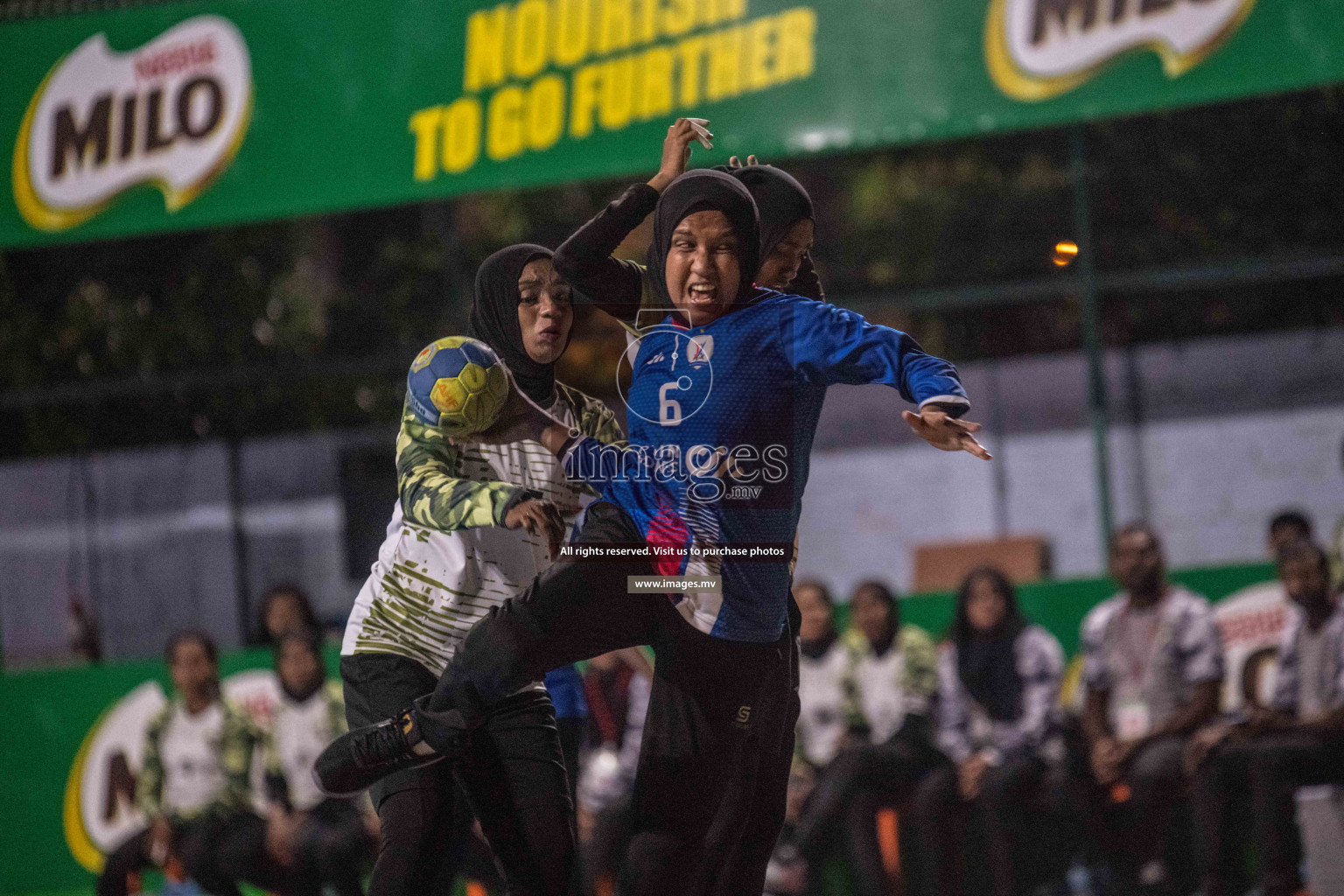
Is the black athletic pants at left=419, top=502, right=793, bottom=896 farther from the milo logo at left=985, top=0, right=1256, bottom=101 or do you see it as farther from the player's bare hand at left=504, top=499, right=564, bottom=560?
the milo logo at left=985, top=0, right=1256, bottom=101

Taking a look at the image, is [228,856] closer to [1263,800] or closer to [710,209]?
[1263,800]

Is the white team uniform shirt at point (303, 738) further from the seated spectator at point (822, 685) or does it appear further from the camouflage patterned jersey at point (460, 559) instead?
the camouflage patterned jersey at point (460, 559)

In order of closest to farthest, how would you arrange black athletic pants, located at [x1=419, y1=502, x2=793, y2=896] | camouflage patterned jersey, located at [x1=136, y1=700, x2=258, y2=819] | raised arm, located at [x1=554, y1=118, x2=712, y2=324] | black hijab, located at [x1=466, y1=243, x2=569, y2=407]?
black athletic pants, located at [x1=419, y1=502, x2=793, y2=896]
raised arm, located at [x1=554, y1=118, x2=712, y2=324]
black hijab, located at [x1=466, y1=243, x2=569, y2=407]
camouflage patterned jersey, located at [x1=136, y1=700, x2=258, y2=819]

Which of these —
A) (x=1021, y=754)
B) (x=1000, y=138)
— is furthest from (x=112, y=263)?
(x=1021, y=754)

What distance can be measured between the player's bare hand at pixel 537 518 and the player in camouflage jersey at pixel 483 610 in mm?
199

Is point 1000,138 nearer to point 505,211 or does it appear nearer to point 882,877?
point 505,211

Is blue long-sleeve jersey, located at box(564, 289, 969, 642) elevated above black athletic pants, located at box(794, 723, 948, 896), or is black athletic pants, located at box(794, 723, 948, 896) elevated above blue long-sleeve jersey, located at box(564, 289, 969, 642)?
blue long-sleeve jersey, located at box(564, 289, 969, 642)

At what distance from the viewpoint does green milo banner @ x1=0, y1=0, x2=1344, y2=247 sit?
672 cm

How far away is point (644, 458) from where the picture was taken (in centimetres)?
307

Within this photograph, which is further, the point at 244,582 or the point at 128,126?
the point at 244,582

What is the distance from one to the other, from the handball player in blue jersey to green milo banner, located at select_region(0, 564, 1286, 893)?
4074 mm

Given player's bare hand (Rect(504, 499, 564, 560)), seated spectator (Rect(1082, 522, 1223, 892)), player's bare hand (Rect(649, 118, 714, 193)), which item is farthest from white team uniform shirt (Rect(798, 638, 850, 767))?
player's bare hand (Rect(504, 499, 564, 560))

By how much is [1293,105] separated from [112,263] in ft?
24.0

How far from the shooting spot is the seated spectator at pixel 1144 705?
593 centimetres
